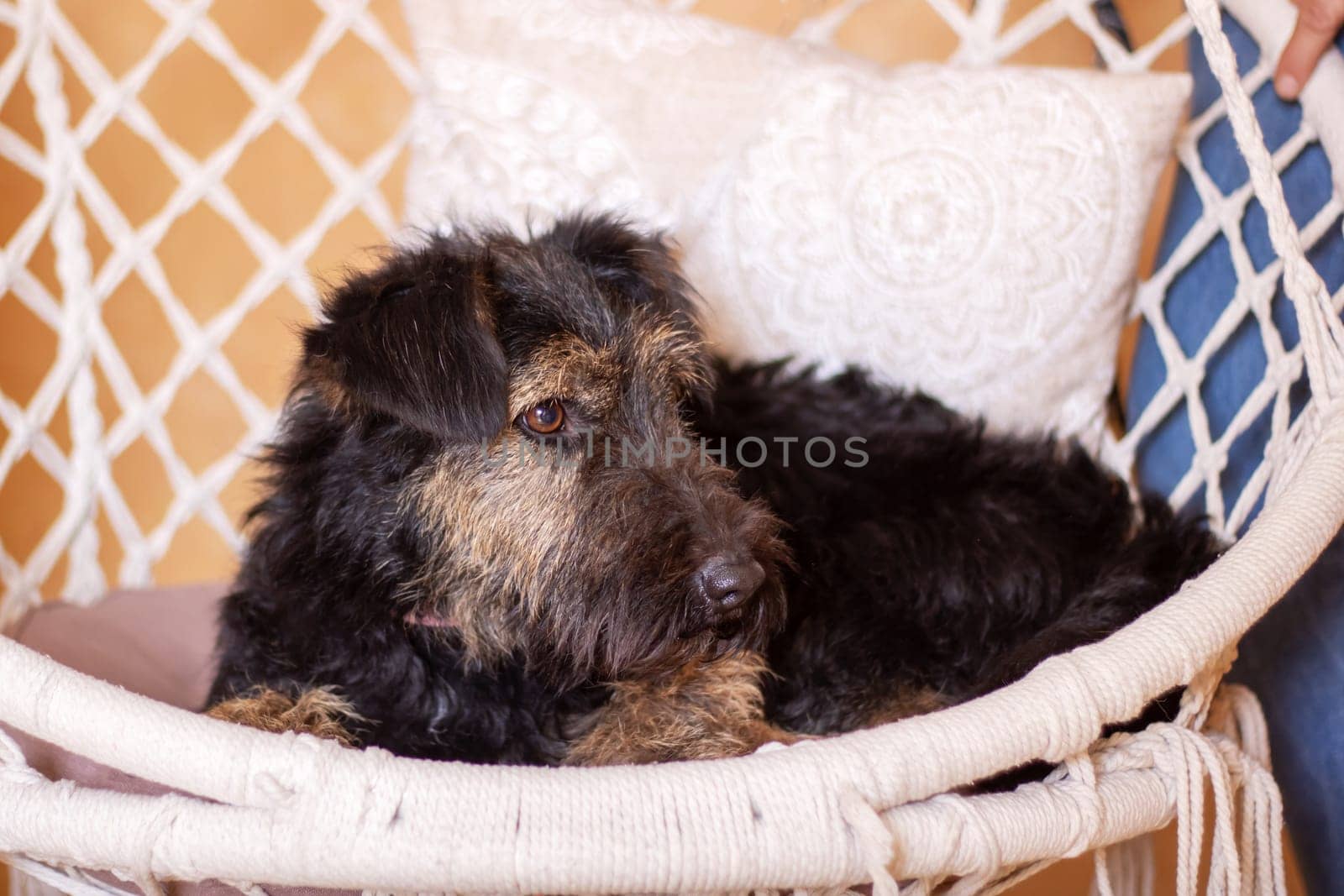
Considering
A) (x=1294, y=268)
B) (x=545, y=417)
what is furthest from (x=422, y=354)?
(x=1294, y=268)

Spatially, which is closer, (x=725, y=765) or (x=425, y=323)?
(x=725, y=765)

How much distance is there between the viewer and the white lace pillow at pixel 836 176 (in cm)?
249

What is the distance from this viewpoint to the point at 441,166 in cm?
271

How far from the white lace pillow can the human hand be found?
24cm

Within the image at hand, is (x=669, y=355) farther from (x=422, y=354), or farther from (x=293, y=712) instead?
(x=293, y=712)

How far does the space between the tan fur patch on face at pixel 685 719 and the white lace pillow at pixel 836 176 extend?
0.94m

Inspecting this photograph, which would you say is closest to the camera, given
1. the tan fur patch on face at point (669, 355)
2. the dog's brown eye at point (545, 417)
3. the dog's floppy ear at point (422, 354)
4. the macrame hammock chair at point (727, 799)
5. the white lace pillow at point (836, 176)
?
the macrame hammock chair at point (727, 799)

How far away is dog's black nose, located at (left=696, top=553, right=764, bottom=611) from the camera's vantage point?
1713 millimetres

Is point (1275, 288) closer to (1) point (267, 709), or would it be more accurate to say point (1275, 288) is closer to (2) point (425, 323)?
Answer: (2) point (425, 323)

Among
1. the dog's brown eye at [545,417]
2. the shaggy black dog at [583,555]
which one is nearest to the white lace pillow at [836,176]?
the shaggy black dog at [583,555]

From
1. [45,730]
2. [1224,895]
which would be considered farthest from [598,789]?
[1224,895]

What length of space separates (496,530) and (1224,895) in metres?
1.24

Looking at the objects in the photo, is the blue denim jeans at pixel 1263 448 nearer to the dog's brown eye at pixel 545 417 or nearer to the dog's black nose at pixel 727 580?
the dog's black nose at pixel 727 580

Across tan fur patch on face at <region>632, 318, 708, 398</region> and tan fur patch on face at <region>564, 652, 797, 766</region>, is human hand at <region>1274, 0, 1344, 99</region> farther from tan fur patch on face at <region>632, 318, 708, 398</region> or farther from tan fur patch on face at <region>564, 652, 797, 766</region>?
tan fur patch on face at <region>564, 652, 797, 766</region>
